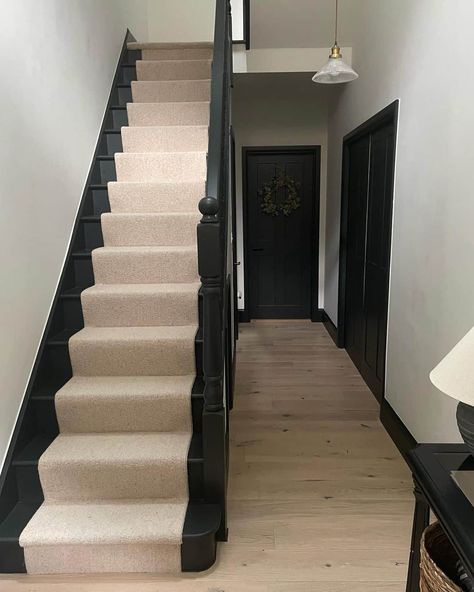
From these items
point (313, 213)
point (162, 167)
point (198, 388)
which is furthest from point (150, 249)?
point (313, 213)

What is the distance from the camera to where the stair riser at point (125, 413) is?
2.17m

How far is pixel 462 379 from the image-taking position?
101cm

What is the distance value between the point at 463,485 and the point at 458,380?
0.35 m

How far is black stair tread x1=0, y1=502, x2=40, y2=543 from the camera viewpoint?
185 cm

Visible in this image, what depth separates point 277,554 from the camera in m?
1.97

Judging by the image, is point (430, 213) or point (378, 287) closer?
point (430, 213)

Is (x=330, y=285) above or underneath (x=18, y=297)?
underneath

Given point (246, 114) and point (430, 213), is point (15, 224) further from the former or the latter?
point (246, 114)

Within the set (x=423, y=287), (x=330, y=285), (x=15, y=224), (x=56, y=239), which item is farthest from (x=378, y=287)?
(x=15, y=224)

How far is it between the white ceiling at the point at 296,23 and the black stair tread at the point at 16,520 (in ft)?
12.2

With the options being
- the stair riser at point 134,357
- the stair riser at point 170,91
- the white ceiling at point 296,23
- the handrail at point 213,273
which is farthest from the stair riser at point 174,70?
the stair riser at point 134,357

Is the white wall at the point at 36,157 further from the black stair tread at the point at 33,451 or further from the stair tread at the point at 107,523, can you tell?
the stair tread at the point at 107,523

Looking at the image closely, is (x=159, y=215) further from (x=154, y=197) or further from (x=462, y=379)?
(x=462, y=379)

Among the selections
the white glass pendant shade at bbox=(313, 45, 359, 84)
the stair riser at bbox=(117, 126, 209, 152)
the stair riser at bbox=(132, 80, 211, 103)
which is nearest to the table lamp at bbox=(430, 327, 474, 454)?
the white glass pendant shade at bbox=(313, 45, 359, 84)
